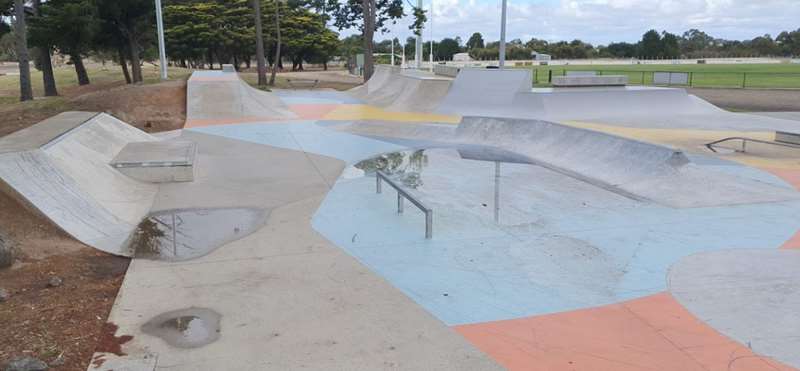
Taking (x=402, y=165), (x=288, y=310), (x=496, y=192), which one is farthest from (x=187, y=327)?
(x=402, y=165)

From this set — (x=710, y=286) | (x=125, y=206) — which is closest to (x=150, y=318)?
(x=125, y=206)

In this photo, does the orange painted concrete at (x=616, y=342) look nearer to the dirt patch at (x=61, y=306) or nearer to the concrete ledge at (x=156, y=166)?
the dirt patch at (x=61, y=306)

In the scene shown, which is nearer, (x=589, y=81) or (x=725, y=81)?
(x=589, y=81)

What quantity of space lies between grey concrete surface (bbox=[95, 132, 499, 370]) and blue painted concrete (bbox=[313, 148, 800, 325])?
330 millimetres

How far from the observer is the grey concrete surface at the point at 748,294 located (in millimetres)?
4496

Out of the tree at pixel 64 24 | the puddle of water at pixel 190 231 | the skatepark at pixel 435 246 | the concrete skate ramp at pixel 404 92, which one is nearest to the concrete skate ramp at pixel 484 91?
the concrete skate ramp at pixel 404 92

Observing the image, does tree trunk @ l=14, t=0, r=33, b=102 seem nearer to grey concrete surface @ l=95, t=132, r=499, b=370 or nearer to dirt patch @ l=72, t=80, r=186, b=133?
dirt patch @ l=72, t=80, r=186, b=133

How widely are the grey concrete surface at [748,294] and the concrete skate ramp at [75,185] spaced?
599 cm

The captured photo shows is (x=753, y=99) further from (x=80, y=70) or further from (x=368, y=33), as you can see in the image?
(x=80, y=70)

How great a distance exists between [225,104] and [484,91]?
32.4 feet

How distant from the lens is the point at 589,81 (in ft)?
78.1

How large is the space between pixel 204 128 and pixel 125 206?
10.0 meters

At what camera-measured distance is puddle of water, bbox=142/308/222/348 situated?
4.48m

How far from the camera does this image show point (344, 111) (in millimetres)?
24000
